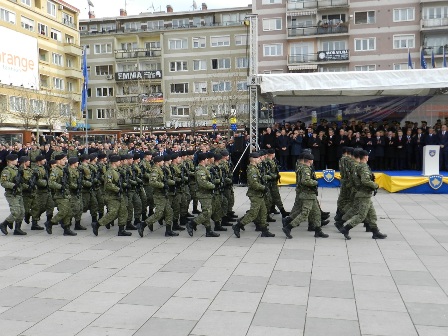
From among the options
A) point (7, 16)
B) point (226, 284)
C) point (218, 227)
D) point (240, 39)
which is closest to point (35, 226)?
point (218, 227)

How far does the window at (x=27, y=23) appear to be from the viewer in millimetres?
44062

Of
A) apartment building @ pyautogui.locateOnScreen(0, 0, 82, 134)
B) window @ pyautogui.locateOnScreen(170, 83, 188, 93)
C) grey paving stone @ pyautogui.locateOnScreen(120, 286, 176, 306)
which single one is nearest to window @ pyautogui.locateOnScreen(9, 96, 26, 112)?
apartment building @ pyautogui.locateOnScreen(0, 0, 82, 134)

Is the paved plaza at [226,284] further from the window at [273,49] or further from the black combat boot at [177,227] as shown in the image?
the window at [273,49]

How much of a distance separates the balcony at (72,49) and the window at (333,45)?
26148 millimetres

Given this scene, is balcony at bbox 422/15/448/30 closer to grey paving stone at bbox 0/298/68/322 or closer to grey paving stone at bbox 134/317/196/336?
grey paving stone at bbox 134/317/196/336

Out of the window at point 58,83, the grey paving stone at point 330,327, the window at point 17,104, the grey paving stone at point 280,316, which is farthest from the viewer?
the window at point 58,83

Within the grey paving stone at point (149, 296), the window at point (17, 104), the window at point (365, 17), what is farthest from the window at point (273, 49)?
the grey paving stone at point (149, 296)

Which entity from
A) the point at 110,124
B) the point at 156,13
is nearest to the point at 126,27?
the point at 156,13

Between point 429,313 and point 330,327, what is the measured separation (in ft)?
4.18

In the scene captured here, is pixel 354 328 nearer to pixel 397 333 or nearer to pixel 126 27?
pixel 397 333

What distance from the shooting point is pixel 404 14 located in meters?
44.0

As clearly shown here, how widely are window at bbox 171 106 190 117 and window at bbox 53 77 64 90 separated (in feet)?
38.8

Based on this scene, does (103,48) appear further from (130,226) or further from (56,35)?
(130,226)

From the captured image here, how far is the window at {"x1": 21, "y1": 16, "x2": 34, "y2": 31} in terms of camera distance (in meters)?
44.1
